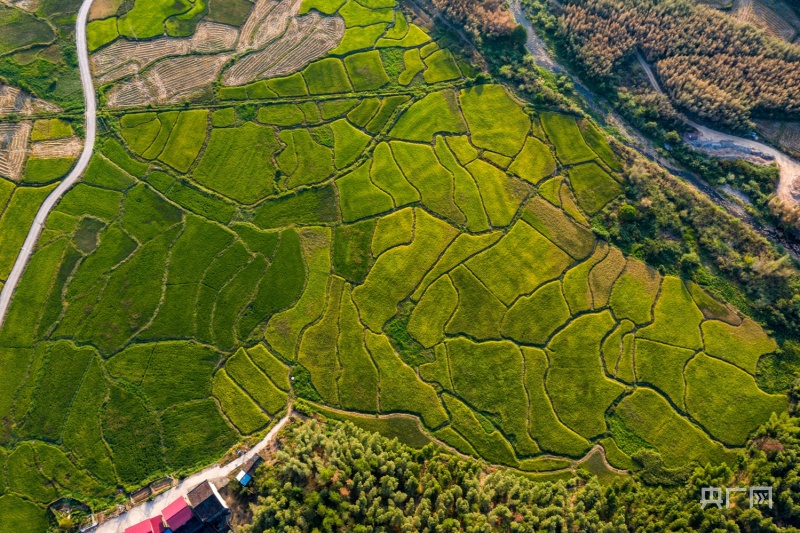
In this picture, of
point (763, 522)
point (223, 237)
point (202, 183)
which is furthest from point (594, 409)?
point (202, 183)

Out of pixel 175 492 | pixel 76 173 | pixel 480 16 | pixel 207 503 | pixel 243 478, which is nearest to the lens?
pixel 207 503

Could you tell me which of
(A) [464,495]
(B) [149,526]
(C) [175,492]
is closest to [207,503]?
(C) [175,492]

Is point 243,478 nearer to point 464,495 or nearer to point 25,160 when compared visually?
point 464,495

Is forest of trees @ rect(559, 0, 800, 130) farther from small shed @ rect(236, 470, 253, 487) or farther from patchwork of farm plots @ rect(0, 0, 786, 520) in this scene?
small shed @ rect(236, 470, 253, 487)

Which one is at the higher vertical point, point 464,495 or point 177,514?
point 464,495

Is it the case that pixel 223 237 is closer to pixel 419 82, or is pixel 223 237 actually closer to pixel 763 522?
pixel 419 82

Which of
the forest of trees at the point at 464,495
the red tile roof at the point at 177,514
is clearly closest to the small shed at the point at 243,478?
the forest of trees at the point at 464,495
